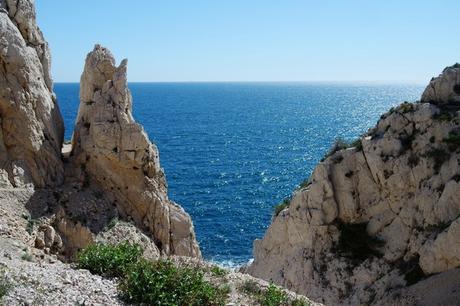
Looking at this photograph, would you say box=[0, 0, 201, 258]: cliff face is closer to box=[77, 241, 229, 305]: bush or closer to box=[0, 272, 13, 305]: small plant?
box=[77, 241, 229, 305]: bush

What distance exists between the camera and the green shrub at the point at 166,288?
1958cm

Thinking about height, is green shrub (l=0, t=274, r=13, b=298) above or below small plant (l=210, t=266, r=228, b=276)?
above

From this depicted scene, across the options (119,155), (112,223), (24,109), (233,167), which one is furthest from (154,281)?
(233,167)

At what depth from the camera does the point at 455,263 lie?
115 feet

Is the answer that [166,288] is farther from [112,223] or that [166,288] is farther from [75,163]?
[75,163]

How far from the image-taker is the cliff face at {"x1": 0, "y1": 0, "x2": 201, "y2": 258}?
36156 millimetres

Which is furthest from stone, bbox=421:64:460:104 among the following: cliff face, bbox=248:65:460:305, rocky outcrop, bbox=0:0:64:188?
rocky outcrop, bbox=0:0:64:188

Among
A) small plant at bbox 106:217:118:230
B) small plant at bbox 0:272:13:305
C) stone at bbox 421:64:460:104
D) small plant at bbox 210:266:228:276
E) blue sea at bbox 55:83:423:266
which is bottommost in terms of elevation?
blue sea at bbox 55:83:423:266

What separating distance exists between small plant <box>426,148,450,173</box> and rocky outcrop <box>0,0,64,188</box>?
29101 millimetres

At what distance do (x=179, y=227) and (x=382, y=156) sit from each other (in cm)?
1820

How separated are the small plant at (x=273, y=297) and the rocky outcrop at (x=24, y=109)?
21.9m

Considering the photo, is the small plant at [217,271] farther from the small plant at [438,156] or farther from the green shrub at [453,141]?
the green shrub at [453,141]

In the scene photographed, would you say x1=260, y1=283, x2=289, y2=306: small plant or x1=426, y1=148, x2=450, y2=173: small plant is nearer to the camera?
x1=260, y1=283, x2=289, y2=306: small plant

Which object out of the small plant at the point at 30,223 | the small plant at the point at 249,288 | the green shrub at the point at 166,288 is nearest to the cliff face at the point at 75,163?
the small plant at the point at 30,223
